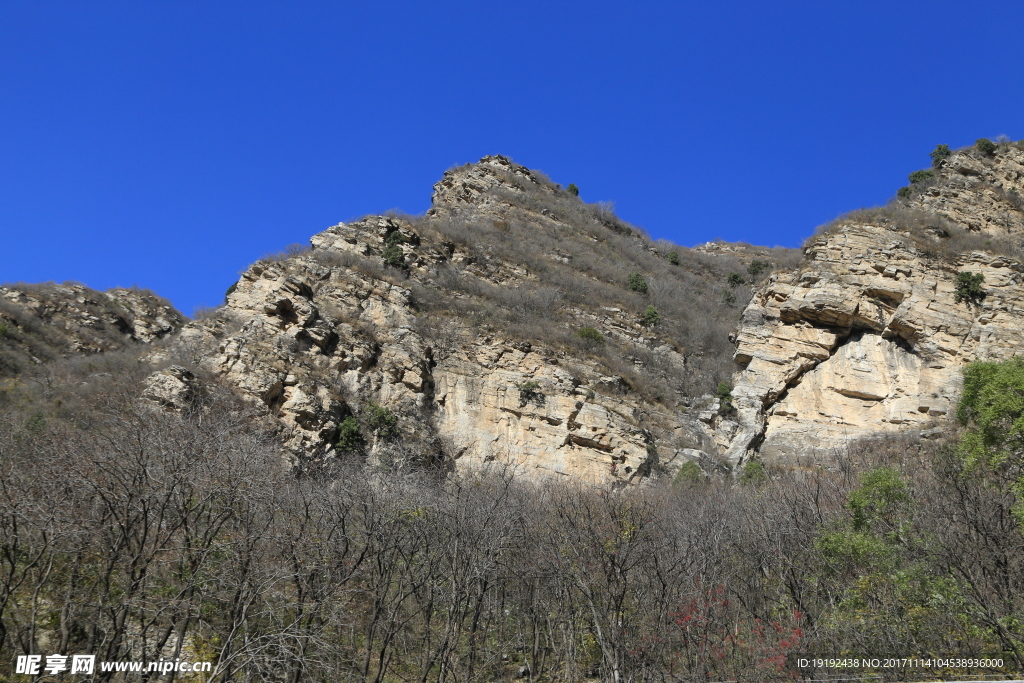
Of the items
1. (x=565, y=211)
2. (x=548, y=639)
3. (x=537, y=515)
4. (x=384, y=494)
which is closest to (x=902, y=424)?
(x=537, y=515)

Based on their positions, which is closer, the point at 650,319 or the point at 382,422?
the point at 382,422

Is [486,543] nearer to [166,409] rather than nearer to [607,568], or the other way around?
[607,568]

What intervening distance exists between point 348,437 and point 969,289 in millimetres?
29018

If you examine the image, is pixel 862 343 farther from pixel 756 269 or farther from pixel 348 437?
pixel 756 269

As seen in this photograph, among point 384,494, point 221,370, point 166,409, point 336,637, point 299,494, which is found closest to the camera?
point 336,637

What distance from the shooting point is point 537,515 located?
2119cm

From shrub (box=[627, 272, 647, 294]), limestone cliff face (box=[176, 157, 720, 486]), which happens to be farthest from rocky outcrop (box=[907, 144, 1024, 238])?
limestone cliff face (box=[176, 157, 720, 486])

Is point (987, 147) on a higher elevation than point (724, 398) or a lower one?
higher

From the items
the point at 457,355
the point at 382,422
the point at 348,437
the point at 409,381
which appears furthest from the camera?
the point at 457,355

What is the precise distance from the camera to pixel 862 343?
105 ft

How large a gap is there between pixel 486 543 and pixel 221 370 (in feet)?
46.6

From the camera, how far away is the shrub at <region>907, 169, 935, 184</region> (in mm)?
42844

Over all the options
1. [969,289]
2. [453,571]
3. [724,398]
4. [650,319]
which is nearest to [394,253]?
[650,319]

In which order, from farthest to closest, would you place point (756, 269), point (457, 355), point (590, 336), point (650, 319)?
point (756, 269) → point (650, 319) → point (590, 336) → point (457, 355)
